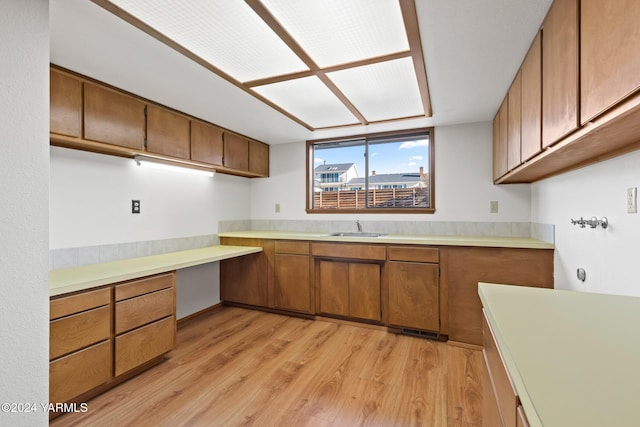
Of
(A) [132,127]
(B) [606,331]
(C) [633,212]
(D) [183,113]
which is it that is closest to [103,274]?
(A) [132,127]

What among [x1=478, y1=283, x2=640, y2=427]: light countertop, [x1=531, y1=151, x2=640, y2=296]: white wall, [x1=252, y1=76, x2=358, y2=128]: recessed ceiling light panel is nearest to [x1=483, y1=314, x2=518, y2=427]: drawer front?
[x1=478, y1=283, x2=640, y2=427]: light countertop

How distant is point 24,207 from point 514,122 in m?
2.86

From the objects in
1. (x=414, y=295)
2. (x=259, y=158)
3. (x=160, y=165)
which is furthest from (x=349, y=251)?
(x=160, y=165)

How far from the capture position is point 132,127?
93.6 inches

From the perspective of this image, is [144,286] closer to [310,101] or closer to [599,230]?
[310,101]

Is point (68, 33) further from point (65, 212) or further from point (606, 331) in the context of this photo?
point (606, 331)

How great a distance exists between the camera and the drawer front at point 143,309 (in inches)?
78.8

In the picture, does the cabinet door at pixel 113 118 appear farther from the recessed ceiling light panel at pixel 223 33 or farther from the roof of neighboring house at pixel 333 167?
the roof of neighboring house at pixel 333 167

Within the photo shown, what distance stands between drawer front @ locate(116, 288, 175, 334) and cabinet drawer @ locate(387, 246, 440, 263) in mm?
2005

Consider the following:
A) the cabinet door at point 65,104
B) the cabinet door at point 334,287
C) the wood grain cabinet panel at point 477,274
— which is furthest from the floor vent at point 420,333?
the cabinet door at point 65,104

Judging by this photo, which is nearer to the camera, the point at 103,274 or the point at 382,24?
the point at 382,24

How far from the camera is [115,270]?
84.0 inches

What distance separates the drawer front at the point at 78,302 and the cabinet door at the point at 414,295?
2330 mm

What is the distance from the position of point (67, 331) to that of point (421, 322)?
2.69 m
